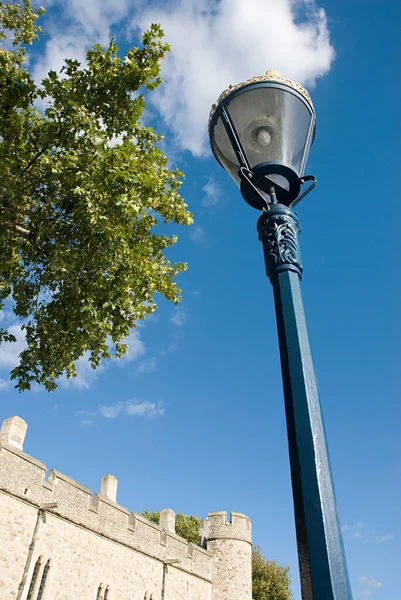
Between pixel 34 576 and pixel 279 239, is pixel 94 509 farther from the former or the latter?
pixel 279 239

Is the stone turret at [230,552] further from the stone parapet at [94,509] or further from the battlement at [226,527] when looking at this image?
the stone parapet at [94,509]

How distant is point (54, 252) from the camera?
26.8 feet

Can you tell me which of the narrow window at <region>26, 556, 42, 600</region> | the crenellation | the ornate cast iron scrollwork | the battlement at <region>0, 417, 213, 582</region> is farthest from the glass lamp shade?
the crenellation

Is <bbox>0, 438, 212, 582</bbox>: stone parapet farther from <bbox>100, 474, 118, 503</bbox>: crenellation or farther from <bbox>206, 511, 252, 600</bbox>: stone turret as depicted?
<bbox>206, 511, 252, 600</bbox>: stone turret

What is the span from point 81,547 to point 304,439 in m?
16.7

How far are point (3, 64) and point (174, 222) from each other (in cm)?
409

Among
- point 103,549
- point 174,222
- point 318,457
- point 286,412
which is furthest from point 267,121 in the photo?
point 103,549

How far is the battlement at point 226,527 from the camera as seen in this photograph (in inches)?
989

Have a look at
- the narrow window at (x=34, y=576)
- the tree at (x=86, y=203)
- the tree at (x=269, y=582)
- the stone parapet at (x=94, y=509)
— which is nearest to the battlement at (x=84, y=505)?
the stone parapet at (x=94, y=509)

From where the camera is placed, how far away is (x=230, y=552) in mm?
24641

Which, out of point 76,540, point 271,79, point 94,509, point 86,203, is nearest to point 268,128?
point 271,79

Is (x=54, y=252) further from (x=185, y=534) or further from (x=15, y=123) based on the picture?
(x=185, y=534)

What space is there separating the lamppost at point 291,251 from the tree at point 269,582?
36548mm

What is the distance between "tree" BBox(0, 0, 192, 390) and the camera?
24.9 feet
